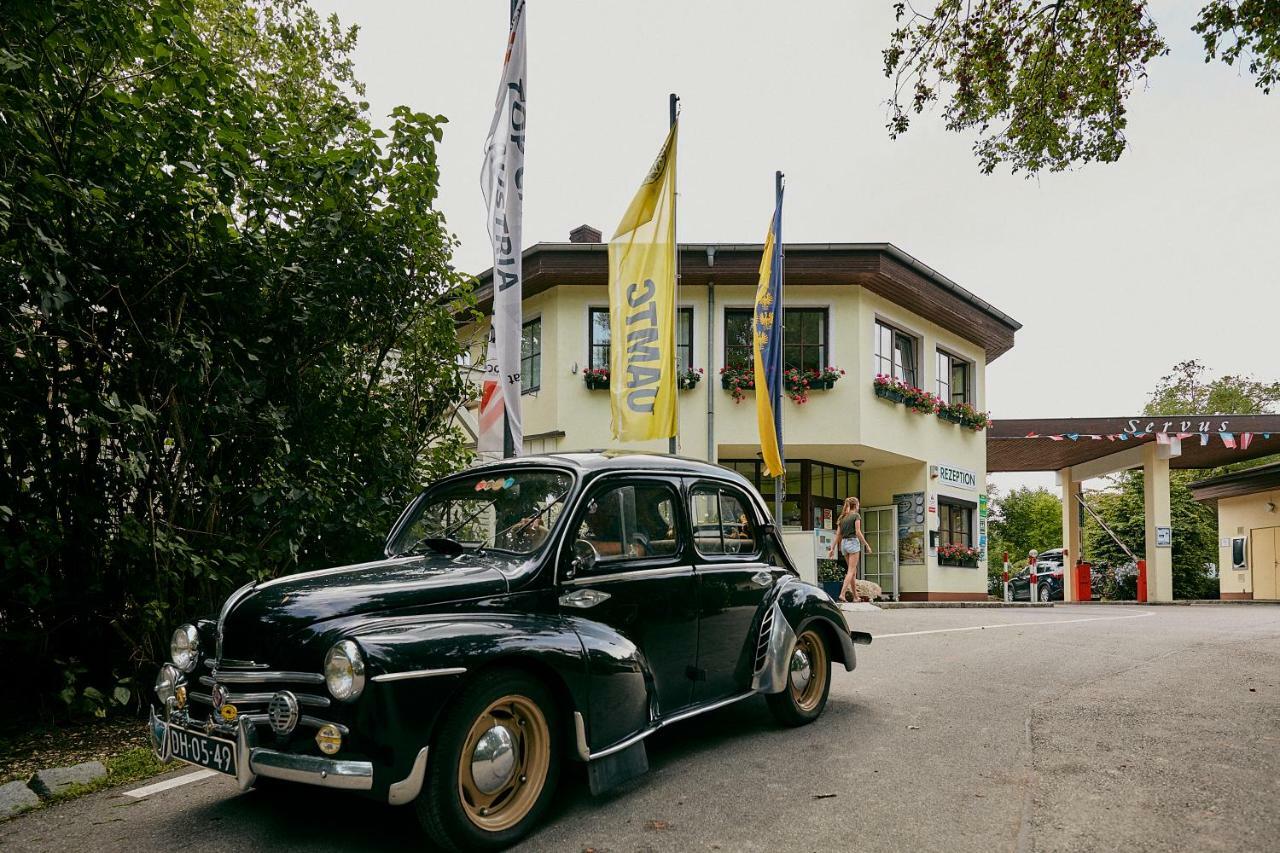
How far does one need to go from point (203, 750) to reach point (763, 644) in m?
3.01

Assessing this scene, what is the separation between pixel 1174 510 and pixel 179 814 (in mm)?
36193

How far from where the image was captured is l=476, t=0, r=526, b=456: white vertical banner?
7617 mm

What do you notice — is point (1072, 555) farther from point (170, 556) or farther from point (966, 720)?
point (170, 556)

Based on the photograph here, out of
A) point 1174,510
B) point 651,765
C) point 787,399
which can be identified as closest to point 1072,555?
point 1174,510

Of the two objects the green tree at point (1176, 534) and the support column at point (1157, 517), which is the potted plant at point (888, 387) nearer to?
the support column at point (1157, 517)

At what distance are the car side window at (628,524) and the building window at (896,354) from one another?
50.7 ft

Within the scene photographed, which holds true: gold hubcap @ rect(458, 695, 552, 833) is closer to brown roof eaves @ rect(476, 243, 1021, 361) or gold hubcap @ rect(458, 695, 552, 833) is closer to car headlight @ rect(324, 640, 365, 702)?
car headlight @ rect(324, 640, 365, 702)

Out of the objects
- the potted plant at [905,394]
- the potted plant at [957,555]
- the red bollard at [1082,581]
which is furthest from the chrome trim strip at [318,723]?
the red bollard at [1082,581]

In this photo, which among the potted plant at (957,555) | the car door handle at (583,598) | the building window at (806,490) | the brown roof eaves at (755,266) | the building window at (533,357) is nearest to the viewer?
the car door handle at (583,598)

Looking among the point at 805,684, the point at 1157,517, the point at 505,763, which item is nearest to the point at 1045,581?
the point at 1157,517

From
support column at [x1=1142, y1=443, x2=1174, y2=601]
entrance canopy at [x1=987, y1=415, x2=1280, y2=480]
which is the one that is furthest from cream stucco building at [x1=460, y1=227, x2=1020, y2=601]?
support column at [x1=1142, y1=443, x2=1174, y2=601]

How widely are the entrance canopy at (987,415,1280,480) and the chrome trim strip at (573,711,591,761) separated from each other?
842 inches

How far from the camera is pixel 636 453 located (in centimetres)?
479

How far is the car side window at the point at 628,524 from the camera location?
14.1 ft
